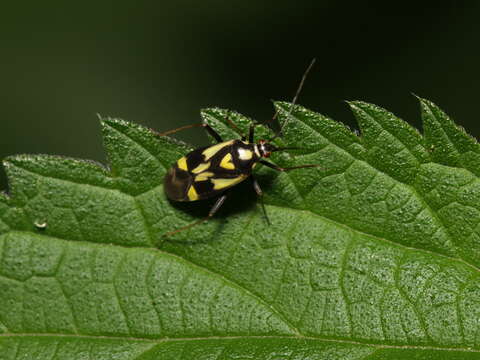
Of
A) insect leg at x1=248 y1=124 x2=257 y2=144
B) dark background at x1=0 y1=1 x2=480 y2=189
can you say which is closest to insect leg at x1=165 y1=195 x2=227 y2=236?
insect leg at x1=248 y1=124 x2=257 y2=144

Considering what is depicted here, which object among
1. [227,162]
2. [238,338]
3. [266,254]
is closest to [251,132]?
[227,162]

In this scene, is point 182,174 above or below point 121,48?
below

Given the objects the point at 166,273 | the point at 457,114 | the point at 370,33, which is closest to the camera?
the point at 166,273

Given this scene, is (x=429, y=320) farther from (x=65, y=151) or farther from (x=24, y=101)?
(x=24, y=101)

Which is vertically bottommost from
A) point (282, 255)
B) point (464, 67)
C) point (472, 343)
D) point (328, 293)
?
point (472, 343)

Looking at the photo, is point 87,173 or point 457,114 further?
point 457,114

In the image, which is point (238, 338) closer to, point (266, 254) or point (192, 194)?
point (266, 254)

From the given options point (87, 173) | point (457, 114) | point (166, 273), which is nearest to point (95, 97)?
point (87, 173)
